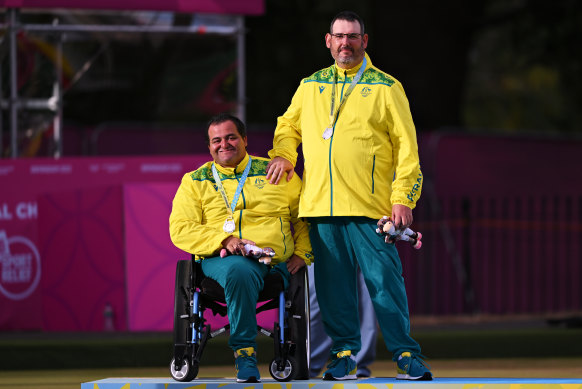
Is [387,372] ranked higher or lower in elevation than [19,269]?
lower

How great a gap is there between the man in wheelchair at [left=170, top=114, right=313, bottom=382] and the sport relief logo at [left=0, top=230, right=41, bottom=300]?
4089 mm

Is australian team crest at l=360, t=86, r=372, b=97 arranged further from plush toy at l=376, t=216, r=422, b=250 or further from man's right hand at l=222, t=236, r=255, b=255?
man's right hand at l=222, t=236, r=255, b=255

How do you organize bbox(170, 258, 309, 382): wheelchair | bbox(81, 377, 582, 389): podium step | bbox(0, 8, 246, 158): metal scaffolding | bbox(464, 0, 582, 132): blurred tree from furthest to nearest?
bbox(464, 0, 582, 132): blurred tree, bbox(0, 8, 246, 158): metal scaffolding, bbox(170, 258, 309, 382): wheelchair, bbox(81, 377, 582, 389): podium step

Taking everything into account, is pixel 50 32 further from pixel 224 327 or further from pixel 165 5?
pixel 224 327

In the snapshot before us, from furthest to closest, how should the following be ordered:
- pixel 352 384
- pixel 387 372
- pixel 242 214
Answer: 1. pixel 387 372
2. pixel 242 214
3. pixel 352 384

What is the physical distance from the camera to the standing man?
5.65 meters

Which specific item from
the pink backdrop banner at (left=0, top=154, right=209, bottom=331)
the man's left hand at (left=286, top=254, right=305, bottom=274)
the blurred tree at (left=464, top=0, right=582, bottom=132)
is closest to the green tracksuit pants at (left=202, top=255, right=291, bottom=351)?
the man's left hand at (left=286, top=254, right=305, bottom=274)

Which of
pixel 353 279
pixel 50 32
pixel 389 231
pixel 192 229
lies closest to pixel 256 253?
pixel 192 229

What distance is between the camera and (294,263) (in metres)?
5.81

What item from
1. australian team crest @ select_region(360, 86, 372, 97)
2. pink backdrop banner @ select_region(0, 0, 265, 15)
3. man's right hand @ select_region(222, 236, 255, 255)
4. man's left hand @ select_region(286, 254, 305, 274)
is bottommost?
man's left hand @ select_region(286, 254, 305, 274)

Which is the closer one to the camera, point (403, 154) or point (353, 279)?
point (403, 154)

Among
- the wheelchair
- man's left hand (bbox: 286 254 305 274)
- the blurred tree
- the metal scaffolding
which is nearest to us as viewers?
the wheelchair

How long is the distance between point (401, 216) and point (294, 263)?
602 millimetres

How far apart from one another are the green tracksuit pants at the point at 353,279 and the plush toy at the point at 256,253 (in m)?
0.28
